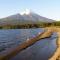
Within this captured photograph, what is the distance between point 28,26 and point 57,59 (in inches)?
7033

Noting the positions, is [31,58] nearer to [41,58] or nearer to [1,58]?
[41,58]

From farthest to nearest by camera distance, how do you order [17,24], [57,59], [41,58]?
1. [17,24]
2. [41,58]
3. [57,59]

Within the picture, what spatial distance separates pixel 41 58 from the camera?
71.3 feet

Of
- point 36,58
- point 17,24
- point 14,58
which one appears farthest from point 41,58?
point 17,24

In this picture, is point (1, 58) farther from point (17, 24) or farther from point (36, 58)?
point (17, 24)

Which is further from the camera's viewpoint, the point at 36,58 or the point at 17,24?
the point at 17,24

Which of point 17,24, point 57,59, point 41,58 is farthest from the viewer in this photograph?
point 17,24

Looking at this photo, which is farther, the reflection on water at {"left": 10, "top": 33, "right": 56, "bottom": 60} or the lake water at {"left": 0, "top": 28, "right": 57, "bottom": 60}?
the lake water at {"left": 0, "top": 28, "right": 57, "bottom": 60}

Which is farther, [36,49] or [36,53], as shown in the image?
[36,49]

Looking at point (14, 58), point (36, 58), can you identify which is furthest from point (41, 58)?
point (14, 58)

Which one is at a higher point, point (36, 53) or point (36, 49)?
point (36, 53)

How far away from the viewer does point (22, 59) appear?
71.5 feet

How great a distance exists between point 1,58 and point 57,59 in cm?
679

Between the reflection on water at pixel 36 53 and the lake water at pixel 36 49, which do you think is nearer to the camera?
the reflection on water at pixel 36 53
